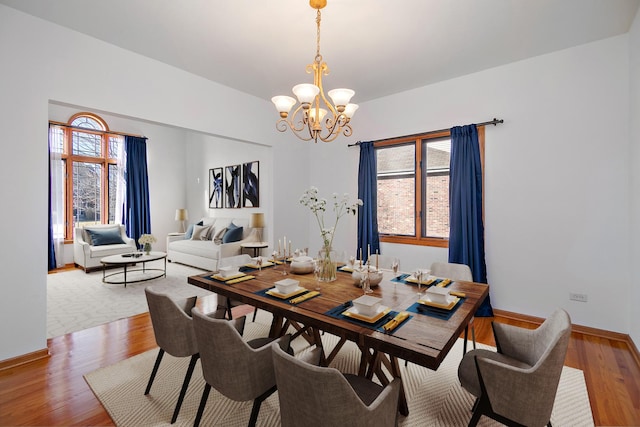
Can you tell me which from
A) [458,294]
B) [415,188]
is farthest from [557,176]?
[458,294]

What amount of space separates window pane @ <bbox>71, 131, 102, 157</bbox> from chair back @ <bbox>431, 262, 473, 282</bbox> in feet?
24.1

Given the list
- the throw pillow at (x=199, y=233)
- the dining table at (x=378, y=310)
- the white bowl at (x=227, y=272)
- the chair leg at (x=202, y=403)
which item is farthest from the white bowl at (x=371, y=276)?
the throw pillow at (x=199, y=233)

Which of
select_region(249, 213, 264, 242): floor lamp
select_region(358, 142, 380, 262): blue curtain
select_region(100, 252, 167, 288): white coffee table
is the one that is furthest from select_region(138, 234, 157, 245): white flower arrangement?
select_region(358, 142, 380, 262): blue curtain

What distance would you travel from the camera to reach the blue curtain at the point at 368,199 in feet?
14.3

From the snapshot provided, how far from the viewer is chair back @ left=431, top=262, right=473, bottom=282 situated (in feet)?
8.55

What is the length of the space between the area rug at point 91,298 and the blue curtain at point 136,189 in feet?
4.98

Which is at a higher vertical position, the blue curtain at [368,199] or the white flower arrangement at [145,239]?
the blue curtain at [368,199]

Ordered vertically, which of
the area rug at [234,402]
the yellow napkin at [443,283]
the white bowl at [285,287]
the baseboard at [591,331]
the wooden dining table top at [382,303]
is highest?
the white bowl at [285,287]

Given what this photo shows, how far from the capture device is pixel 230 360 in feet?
4.68

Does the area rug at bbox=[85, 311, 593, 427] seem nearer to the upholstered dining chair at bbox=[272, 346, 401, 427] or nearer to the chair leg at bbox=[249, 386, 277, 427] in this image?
the chair leg at bbox=[249, 386, 277, 427]

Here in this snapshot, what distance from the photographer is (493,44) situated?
297 cm

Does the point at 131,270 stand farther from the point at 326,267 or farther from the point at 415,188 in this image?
the point at 415,188

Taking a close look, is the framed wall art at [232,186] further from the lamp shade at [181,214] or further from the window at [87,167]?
the window at [87,167]

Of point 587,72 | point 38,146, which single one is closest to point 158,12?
point 38,146
